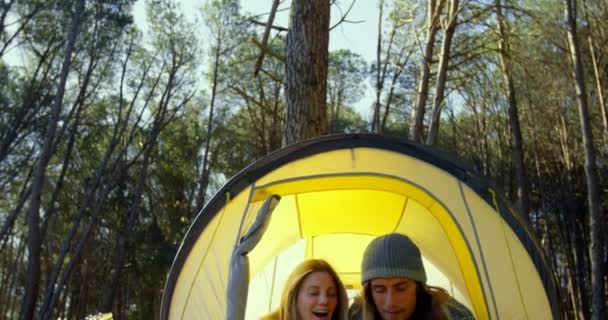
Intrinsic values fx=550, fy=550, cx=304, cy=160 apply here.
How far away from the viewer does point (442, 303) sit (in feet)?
8.57

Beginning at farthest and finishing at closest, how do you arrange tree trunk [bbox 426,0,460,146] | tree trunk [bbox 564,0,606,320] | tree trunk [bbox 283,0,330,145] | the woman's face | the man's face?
tree trunk [bbox 426,0,460,146], tree trunk [bbox 564,0,606,320], tree trunk [bbox 283,0,330,145], the woman's face, the man's face

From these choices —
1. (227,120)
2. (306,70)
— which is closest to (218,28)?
(227,120)

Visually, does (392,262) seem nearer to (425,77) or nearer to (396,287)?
(396,287)

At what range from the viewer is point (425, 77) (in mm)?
8680

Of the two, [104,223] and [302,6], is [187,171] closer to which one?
[104,223]

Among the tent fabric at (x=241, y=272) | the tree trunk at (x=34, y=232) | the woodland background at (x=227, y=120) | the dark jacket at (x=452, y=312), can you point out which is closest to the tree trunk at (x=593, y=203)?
the woodland background at (x=227, y=120)

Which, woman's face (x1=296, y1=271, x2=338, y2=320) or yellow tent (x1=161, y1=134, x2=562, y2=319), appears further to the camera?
yellow tent (x1=161, y1=134, x2=562, y2=319)

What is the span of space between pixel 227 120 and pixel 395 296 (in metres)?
16.2

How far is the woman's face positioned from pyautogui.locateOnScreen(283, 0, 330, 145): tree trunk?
5.23 ft

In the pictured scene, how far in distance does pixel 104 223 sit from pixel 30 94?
658 centimetres

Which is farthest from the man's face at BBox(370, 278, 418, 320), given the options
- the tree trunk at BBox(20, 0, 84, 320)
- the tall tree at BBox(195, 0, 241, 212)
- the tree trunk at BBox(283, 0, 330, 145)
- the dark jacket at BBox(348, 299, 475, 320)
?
the tall tree at BBox(195, 0, 241, 212)

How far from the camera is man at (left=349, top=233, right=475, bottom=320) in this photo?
2488 millimetres

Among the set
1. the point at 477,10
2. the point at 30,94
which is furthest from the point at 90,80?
the point at 477,10

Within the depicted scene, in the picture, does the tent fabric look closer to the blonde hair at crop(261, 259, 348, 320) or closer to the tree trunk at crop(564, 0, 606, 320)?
the blonde hair at crop(261, 259, 348, 320)
